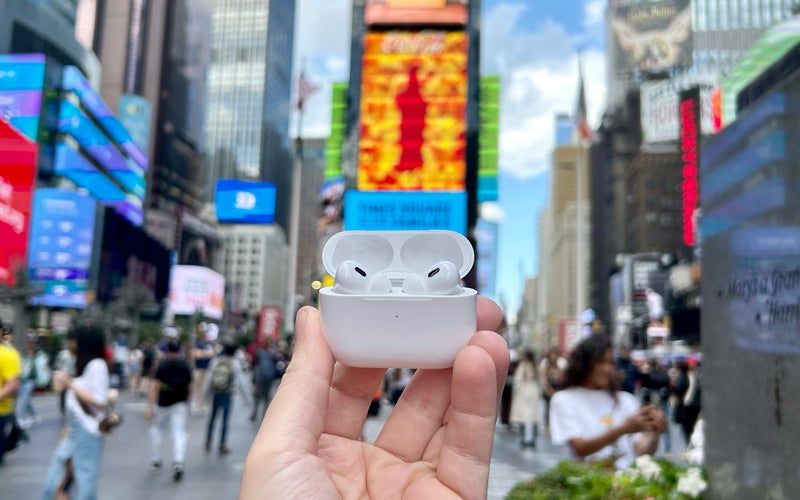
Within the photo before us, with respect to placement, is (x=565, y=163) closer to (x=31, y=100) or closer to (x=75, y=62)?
(x=75, y=62)

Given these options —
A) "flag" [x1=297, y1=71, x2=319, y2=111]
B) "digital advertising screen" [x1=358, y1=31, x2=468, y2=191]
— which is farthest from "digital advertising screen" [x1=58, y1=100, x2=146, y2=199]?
"digital advertising screen" [x1=358, y1=31, x2=468, y2=191]

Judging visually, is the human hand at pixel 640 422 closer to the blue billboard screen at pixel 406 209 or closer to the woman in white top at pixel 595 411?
the woman in white top at pixel 595 411

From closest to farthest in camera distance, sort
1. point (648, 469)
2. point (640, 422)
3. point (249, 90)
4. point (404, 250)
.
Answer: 1. point (404, 250)
2. point (648, 469)
3. point (640, 422)
4. point (249, 90)

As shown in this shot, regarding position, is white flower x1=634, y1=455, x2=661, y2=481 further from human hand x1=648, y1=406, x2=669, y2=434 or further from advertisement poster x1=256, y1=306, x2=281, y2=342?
advertisement poster x1=256, y1=306, x2=281, y2=342

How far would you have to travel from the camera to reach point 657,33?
41.8m

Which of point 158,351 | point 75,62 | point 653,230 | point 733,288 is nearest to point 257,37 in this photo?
point 653,230

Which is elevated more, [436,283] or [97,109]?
[97,109]

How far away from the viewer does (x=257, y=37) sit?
13150 cm

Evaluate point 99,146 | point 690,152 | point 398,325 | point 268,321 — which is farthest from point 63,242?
point 398,325

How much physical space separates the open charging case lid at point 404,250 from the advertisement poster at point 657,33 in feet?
144

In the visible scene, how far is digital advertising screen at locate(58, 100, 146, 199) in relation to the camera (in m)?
49.8

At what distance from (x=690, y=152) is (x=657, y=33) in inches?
447

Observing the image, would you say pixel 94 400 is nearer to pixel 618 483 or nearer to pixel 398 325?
pixel 618 483

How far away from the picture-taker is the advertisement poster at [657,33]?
4122 cm
